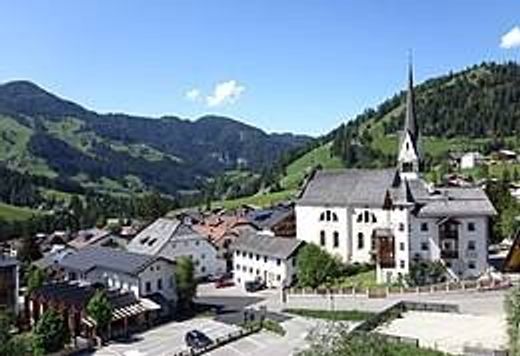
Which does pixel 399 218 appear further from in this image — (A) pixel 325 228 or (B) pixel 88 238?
(B) pixel 88 238

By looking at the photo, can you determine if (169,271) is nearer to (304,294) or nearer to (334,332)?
(304,294)

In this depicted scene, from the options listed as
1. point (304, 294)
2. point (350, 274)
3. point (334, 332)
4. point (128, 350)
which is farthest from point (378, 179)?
point (334, 332)

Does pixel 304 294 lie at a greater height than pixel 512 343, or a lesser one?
lesser

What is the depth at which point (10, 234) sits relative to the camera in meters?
149

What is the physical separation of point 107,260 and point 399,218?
2935 centimetres

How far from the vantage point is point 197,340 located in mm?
53781

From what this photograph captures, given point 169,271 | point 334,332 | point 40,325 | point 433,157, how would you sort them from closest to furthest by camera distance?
point 334,332
point 40,325
point 169,271
point 433,157

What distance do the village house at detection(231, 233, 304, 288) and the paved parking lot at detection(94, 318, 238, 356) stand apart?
12.7 m

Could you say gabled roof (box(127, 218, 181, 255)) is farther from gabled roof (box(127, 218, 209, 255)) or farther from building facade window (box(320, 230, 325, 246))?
building facade window (box(320, 230, 325, 246))

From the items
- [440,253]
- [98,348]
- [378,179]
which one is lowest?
[98,348]

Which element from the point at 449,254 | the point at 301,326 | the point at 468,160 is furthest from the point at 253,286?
the point at 468,160

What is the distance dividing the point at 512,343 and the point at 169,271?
53443mm

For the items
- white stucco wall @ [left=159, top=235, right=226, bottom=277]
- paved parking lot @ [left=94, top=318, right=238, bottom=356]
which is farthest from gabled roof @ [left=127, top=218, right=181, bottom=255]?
paved parking lot @ [left=94, top=318, right=238, bottom=356]

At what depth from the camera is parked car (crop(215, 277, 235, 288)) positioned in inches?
3159
